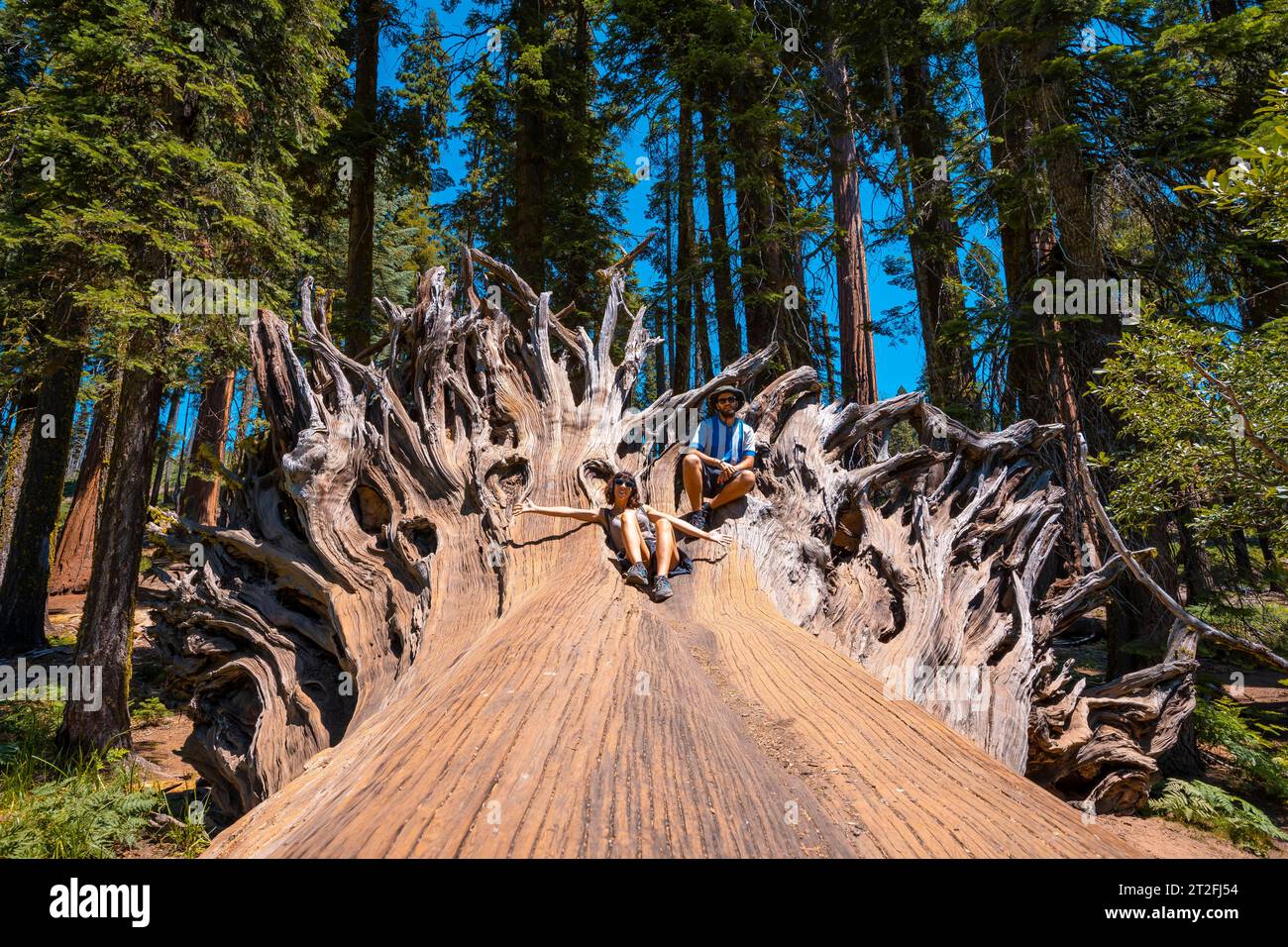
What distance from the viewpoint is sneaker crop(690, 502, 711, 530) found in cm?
509

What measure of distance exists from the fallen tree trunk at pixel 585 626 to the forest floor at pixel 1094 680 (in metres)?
1.03

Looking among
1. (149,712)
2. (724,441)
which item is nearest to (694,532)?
(724,441)

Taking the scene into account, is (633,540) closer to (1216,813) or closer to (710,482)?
(710,482)

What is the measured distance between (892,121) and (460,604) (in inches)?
378

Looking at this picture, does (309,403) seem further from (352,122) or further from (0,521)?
(0,521)

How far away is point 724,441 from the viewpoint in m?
5.32

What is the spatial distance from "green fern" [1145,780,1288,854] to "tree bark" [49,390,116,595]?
56.4ft

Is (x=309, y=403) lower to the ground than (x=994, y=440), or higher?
higher

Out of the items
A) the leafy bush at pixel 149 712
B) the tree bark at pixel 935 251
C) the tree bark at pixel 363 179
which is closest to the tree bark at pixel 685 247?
the tree bark at pixel 935 251

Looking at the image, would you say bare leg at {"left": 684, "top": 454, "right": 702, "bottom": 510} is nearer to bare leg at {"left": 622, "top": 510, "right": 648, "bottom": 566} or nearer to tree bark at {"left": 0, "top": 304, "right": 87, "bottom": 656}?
bare leg at {"left": 622, "top": 510, "right": 648, "bottom": 566}

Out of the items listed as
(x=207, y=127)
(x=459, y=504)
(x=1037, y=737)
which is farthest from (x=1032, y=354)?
(x=207, y=127)

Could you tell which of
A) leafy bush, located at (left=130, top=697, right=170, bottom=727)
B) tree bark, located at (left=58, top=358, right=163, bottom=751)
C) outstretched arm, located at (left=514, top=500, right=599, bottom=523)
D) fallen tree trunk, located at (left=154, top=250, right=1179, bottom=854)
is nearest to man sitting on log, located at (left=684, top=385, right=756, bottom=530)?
fallen tree trunk, located at (left=154, top=250, right=1179, bottom=854)
